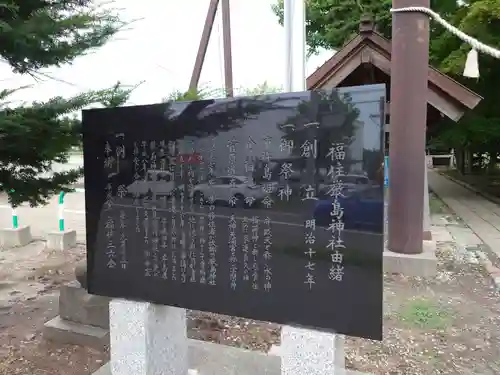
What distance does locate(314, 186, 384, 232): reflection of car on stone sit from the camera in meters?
2.03

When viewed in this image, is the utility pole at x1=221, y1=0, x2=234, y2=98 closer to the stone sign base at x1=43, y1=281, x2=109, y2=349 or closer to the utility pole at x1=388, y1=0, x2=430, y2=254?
the utility pole at x1=388, y1=0, x2=430, y2=254

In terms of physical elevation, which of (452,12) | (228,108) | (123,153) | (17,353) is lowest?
(17,353)

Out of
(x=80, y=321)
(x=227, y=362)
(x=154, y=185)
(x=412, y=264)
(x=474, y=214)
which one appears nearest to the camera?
(x=154, y=185)

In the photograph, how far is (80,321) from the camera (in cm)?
393

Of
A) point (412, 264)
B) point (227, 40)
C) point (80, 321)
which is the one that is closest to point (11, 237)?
point (80, 321)

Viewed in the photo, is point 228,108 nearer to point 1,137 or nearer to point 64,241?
point 1,137

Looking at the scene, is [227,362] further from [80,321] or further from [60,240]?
[60,240]

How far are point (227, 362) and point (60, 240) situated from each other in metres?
5.15

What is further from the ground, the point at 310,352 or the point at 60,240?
the point at 310,352

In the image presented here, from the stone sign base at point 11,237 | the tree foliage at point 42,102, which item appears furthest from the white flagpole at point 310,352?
the stone sign base at point 11,237

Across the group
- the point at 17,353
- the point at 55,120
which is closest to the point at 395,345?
the point at 17,353

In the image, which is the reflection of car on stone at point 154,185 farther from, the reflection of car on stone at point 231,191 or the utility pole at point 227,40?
the utility pole at point 227,40

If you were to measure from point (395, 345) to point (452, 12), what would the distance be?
10532 millimetres

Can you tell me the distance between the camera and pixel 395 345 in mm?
3623
